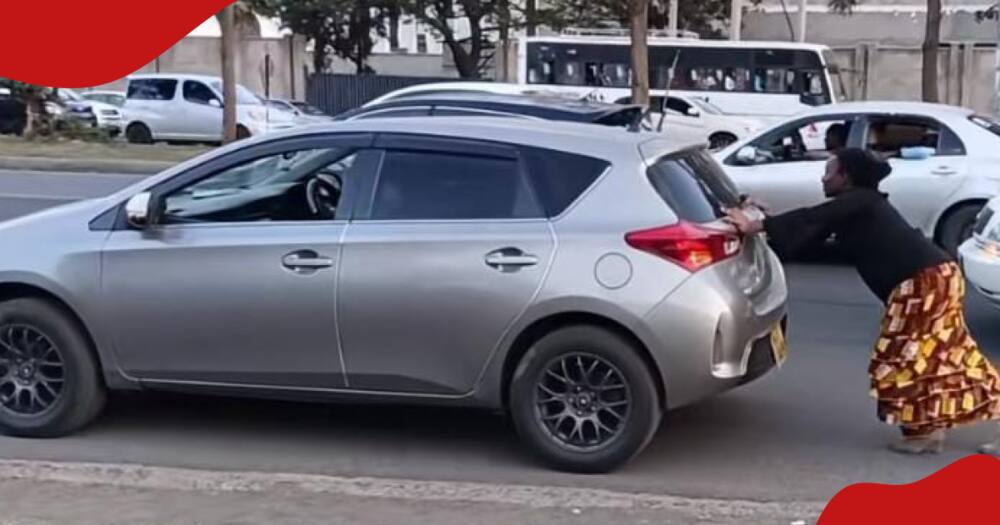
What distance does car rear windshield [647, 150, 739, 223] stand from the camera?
639cm

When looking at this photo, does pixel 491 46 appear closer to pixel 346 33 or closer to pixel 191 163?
pixel 346 33

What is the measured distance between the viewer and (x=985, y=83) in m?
41.1

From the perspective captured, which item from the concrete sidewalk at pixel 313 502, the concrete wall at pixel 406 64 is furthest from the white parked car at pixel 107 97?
the concrete sidewalk at pixel 313 502

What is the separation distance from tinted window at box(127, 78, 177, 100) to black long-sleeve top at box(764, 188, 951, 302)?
26.4m

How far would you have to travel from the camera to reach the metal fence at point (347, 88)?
42.5 m

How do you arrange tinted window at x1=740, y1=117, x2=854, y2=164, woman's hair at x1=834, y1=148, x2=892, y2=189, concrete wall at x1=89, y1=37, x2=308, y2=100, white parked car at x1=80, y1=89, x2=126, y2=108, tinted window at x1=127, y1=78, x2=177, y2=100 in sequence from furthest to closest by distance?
1. concrete wall at x1=89, y1=37, x2=308, y2=100
2. white parked car at x1=80, y1=89, x2=126, y2=108
3. tinted window at x1=127, y1=78, x2=177, y2=100
4. tinted window at x1=740, y1=117, x2=854, y2=164
5. woman's hair at x1=834, y1=148, x2=892, y2=189

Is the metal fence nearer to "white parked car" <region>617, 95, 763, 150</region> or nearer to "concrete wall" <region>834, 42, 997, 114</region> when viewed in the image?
"concrete wall" <region>834, 42, 997, 114</region>

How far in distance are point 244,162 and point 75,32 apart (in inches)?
730

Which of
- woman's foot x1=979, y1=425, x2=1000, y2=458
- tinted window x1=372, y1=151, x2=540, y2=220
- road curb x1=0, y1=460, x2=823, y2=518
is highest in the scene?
tinted window x1=372, y1=151, x2=540, y2=220

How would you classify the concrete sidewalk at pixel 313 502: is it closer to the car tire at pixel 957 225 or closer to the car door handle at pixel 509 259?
the car door handle at pixel 509 259

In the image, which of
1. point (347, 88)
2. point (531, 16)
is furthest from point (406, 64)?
point (531, 16)

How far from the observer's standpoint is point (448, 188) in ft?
21.4

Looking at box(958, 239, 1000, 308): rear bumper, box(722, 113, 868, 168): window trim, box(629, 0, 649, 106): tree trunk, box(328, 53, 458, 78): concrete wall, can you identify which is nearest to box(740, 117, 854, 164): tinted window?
box(722, 113, 868, 168): window trim

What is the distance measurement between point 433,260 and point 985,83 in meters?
37.8
